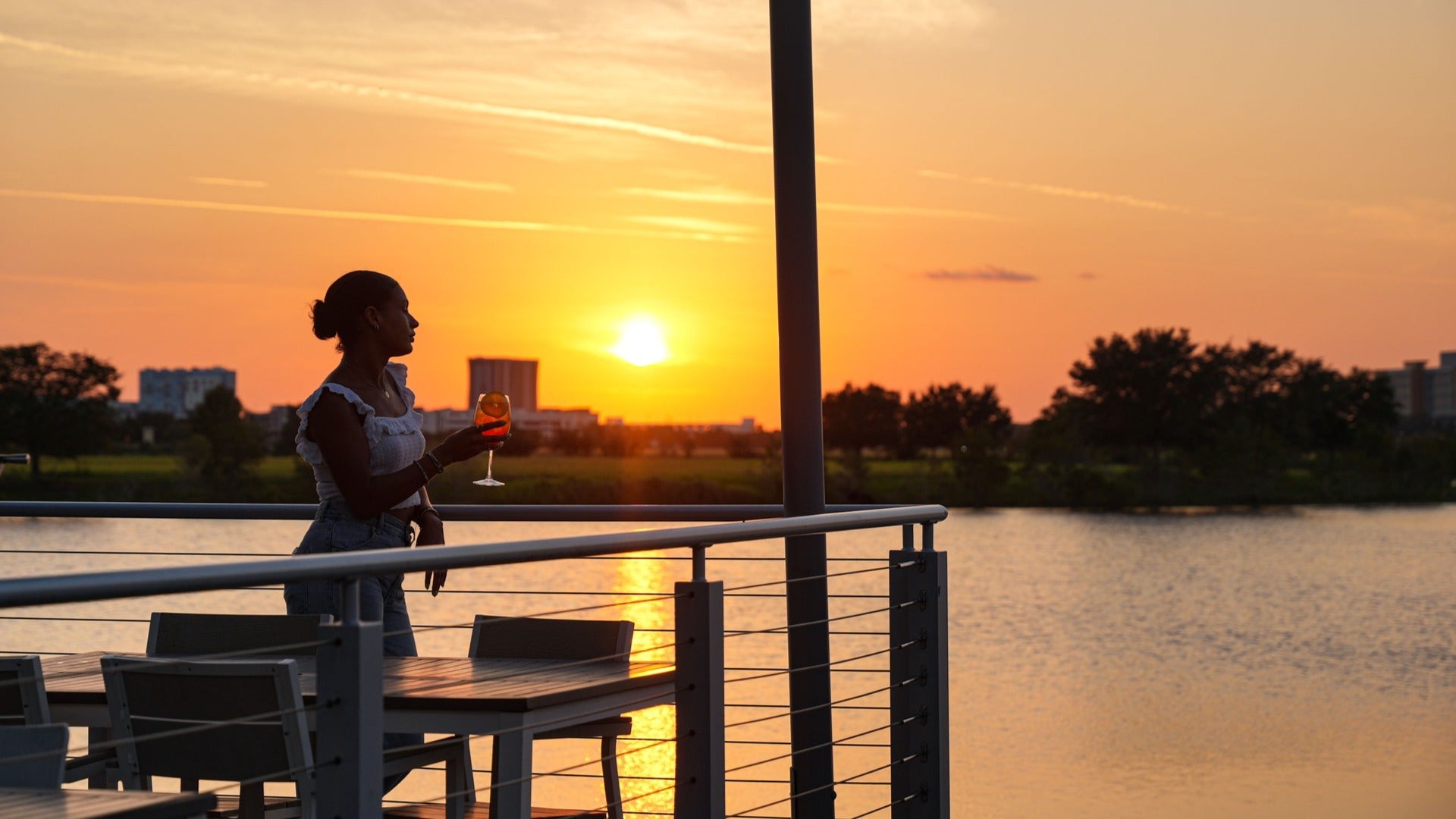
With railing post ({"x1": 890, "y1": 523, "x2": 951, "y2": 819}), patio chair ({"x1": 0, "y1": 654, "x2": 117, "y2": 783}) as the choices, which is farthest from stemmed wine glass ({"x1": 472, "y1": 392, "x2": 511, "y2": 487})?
patio chair ({"x1": 0, "y1": 654, "x2": 117, "y2": 783})

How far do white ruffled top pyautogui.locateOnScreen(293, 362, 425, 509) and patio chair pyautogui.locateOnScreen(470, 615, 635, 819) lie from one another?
0.35 m

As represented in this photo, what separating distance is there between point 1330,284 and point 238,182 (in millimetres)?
33879

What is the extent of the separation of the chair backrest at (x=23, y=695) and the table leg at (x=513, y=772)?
29.2 inches

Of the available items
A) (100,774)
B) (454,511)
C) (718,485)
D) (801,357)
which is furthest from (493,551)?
(718,485)

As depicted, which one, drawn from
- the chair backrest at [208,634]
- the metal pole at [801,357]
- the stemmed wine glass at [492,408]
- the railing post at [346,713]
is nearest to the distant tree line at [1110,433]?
the metal pole at [801,357]

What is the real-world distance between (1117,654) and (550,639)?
3194cm

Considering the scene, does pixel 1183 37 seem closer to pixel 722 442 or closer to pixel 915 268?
pixel 915 268

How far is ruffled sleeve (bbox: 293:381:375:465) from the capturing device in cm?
354

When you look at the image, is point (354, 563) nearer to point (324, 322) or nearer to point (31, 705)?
point (31, 705)

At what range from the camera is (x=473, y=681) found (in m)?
3.13

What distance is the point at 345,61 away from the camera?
3353 cm

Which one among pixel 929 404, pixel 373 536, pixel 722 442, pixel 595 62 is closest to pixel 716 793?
pixel 373 536

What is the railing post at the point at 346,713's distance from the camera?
83.7 inches

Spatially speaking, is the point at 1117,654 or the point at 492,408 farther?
the point at 1117,654
